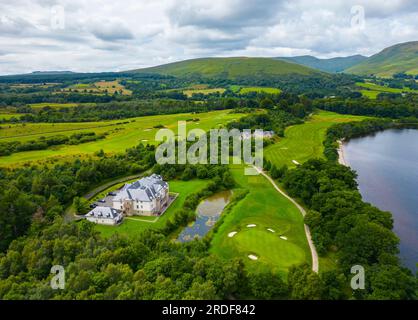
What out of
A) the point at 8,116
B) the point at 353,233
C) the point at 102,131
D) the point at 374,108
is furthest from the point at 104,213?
the point at 374,108

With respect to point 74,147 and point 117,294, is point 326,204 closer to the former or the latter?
point 117,294

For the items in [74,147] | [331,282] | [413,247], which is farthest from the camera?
[74,147]

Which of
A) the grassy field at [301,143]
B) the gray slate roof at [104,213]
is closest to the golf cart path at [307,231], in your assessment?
the grassy field at [301,143]

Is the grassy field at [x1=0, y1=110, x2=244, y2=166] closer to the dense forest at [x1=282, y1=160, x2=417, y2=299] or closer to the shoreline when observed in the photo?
the shoreline

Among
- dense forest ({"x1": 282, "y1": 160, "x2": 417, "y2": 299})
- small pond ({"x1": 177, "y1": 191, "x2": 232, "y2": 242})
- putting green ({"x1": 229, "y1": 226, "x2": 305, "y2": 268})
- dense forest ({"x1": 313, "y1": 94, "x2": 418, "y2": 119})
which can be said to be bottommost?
small pond ({"x1": 177, "y1": 191, "x2": 232, "y2": 242})

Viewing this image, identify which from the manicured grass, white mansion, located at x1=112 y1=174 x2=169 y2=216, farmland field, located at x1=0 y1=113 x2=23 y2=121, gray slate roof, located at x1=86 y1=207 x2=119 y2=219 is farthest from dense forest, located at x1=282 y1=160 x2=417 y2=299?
farmland field, located at x1=0 y1=113 x2=23 y2=121
